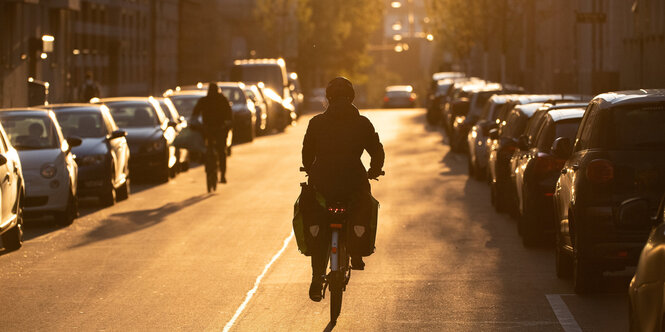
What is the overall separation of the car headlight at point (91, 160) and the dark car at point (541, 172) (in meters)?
7.70

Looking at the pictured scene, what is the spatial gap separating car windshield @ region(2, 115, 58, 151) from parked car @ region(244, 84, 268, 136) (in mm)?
26270

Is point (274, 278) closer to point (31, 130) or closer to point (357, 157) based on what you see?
point (357, 157)

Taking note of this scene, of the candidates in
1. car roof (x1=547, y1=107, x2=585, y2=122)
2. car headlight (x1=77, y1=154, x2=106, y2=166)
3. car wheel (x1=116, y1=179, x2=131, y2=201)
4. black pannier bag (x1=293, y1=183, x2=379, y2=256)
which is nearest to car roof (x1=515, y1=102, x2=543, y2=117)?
car roof (x1=547, y1=107, x2=585, y2=122)

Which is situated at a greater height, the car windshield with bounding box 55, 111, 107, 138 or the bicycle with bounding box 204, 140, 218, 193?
the car windshield with bounding box 55, 111, 107, 138

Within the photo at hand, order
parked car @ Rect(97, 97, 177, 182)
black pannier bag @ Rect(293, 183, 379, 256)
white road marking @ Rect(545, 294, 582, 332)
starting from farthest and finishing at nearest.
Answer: parked car @ Rect(97, 97, 177, 182)
black pannier bag @ Rect(293, 183, 379, 256)
white road marking @ Rect(545, 294, 582, 332)

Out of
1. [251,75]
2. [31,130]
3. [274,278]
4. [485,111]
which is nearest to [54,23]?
[251,75]

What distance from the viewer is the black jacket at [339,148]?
429 inches

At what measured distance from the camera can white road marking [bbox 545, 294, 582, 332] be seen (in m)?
10.5

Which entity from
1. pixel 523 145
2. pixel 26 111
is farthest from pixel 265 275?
pixel 26 111

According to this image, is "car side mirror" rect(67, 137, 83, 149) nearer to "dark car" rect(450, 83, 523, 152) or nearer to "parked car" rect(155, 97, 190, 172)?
"parked car" rect(155, 97, 190, 172)

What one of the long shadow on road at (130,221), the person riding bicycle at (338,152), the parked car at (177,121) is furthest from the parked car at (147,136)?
the person riding bicycle at (338,152)

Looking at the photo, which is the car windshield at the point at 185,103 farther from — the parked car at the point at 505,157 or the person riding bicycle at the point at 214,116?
the parked car at the point at 505,157

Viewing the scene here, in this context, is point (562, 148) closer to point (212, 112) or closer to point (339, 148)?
point (339, 148)

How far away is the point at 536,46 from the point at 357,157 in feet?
176
